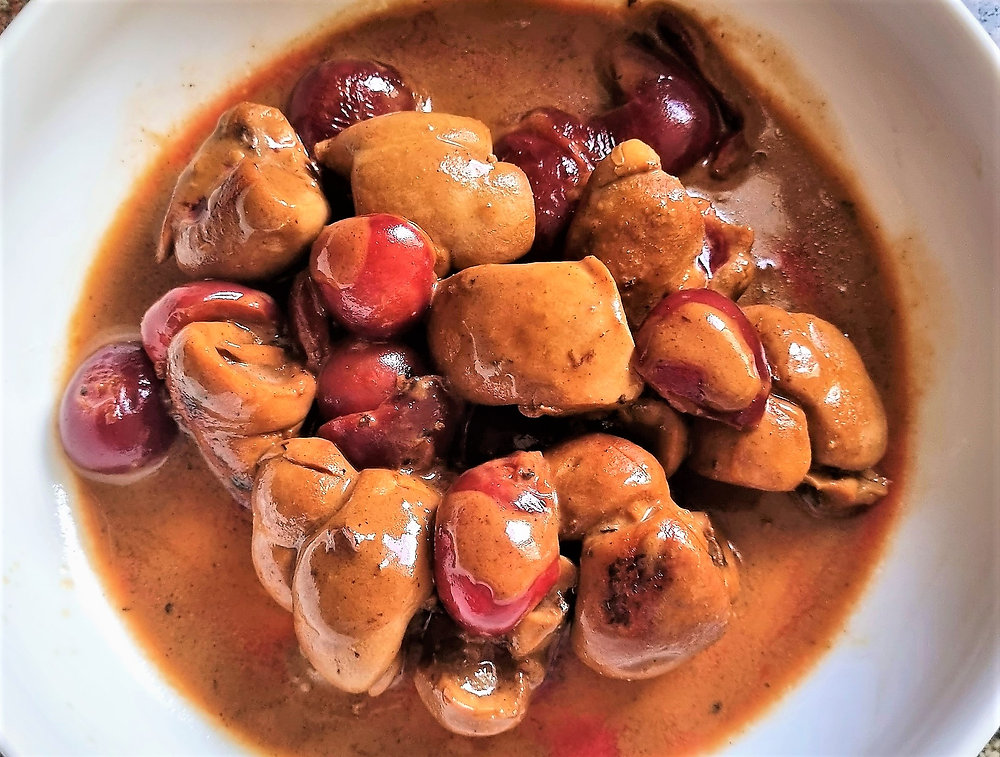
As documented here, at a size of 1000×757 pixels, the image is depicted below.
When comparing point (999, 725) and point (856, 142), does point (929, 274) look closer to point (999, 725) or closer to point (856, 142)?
point (856, 142)

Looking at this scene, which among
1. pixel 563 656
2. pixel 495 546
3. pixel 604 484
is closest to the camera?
pixel 495 546

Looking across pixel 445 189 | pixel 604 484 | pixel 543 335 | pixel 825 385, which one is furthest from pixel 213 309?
pixel 825 385

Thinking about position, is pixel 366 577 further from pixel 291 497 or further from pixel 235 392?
pixel 235 392

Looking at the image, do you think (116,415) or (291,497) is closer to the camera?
(291,497)

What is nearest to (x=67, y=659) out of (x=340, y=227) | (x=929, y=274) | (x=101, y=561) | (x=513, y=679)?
(x=101, y=561)

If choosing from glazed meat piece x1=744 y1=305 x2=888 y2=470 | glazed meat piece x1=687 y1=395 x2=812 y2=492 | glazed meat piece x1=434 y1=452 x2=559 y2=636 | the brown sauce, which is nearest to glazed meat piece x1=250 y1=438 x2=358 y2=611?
glazed meat piece x1=434 y1=452 x2=559 y2=636

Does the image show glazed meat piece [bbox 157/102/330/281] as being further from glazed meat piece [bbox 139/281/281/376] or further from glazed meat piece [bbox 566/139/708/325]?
glazed meat piece [bbox 566/139/708/325]

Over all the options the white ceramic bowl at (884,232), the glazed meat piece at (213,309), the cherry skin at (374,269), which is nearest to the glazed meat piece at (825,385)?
the white ceramic bowl at (884,232)
